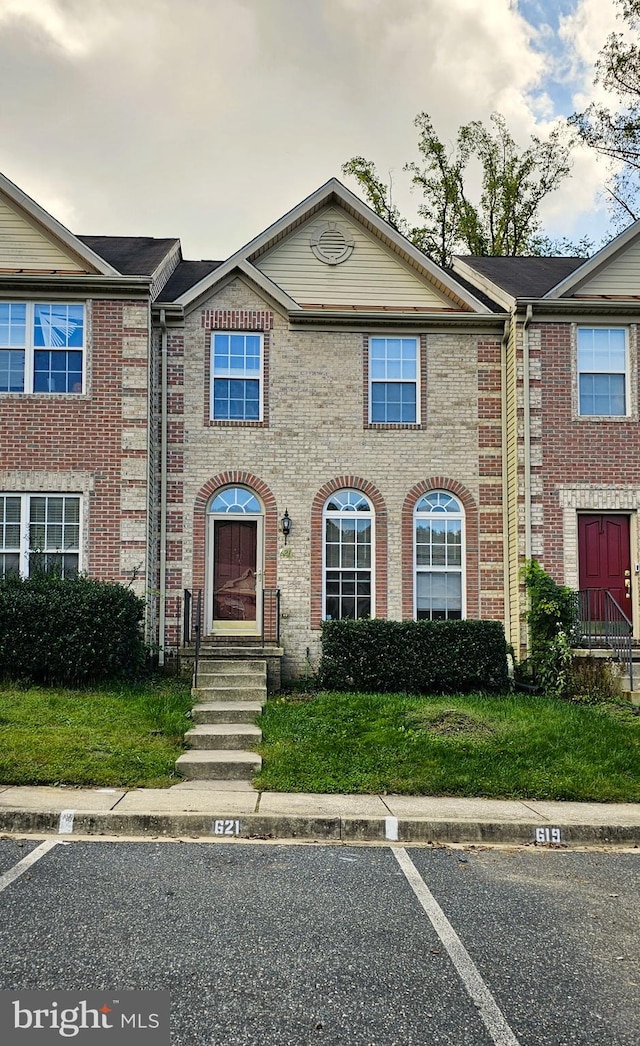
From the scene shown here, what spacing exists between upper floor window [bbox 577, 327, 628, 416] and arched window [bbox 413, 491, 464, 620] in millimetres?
2842

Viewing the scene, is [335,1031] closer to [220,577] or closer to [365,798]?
[365,798]

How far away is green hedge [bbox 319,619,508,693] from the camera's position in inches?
501

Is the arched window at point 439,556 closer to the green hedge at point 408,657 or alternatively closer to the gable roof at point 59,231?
the green hedge at point 408,657

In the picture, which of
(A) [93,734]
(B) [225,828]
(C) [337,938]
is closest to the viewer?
(C) [337,938]

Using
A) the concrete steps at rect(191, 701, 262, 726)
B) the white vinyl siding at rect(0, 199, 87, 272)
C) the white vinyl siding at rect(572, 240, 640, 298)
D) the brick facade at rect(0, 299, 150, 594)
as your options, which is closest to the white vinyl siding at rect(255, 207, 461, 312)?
the white vinyl siding at rect(572, 240, 640, 298)

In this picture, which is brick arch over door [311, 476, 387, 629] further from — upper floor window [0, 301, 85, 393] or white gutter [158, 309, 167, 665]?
upper floor window [0, 301, 85, 393]

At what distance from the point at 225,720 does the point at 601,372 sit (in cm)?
874

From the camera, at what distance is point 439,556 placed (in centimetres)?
1495

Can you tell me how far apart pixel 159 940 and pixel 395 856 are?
2.41 metres

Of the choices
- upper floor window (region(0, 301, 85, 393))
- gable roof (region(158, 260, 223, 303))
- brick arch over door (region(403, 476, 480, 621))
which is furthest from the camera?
gable roof (region(158, 260, 223, 303))

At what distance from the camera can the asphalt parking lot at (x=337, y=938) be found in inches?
156

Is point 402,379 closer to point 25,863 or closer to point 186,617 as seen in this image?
point 186,617

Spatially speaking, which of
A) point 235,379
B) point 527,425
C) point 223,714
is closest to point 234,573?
point 235,379

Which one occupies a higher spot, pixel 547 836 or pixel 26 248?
pixel 26 248
